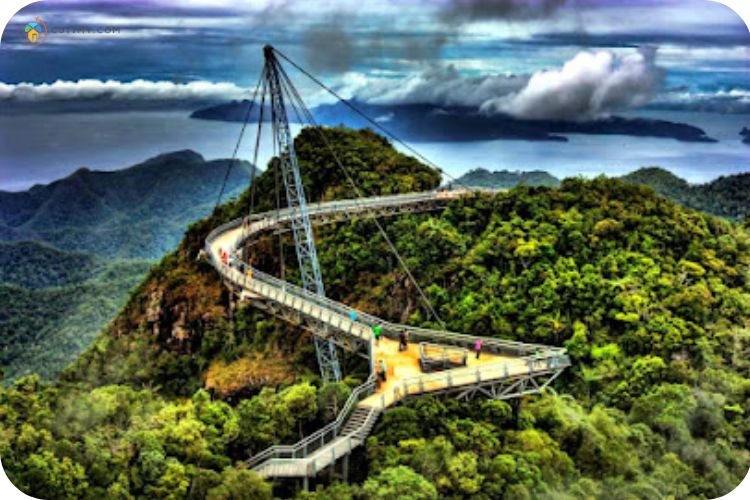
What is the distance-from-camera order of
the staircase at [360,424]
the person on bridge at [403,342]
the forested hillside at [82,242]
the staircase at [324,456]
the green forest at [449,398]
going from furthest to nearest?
the forested hillside at [82,242]
the person on bridge at [403,342]
the staircase at [360,424]
the green forest at [449,398]
the staircase at [324,456]

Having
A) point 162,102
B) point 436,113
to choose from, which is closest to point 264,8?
point 162,102

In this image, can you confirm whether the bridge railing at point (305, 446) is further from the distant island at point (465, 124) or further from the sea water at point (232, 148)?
the distant island at point (465, 124)

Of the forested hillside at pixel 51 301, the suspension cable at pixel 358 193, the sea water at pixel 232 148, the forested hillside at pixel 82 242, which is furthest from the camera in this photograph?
the forested hillside at pixel 51 301

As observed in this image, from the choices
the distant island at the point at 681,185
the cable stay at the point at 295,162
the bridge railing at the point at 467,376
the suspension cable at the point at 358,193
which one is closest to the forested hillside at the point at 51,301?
the cable stay at the point at 295,162

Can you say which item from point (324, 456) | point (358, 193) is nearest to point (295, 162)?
point (358, 193)

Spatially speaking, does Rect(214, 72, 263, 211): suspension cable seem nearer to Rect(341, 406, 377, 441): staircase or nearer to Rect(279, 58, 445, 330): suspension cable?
Rect(279, 58, 445, 330): suspension cable

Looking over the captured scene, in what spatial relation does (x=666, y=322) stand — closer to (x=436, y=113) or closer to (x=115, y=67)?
(x=436, y=113)

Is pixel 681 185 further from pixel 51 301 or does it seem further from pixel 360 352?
pixel 51 301
